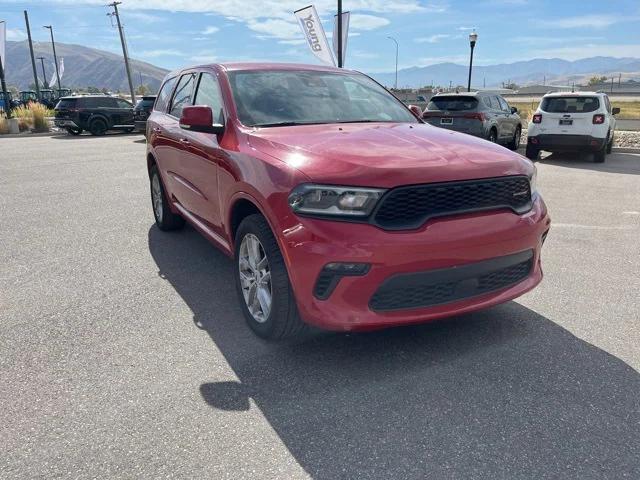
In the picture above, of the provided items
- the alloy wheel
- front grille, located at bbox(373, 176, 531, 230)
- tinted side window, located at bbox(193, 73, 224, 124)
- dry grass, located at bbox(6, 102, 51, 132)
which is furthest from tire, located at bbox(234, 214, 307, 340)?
dry grass, located at bbox(6, 102, 51, 132)

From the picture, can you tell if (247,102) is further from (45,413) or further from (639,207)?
(639,207)

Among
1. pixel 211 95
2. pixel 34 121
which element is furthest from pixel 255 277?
pixel 34 121

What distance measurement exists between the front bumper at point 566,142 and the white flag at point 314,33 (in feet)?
36.7

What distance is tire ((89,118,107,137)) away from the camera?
21.5 m

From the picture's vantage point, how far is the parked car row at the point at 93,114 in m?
20.9

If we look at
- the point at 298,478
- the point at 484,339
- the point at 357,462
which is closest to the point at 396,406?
the point at 357,462

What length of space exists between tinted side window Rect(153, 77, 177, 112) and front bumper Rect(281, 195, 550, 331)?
3.44 metres

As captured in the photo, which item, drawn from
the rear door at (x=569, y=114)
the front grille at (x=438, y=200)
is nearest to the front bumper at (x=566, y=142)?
the rear door at (x=569, y=114)

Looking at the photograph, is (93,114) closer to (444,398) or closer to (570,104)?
(570,104)

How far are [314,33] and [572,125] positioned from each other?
13.1 m

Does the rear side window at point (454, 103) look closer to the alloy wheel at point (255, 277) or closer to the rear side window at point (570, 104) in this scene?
the rear side window at point (570, 104)

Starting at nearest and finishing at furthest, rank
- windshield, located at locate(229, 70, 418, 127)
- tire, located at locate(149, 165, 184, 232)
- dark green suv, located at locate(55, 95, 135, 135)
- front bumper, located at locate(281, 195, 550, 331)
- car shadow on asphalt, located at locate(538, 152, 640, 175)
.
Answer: front bumper, located at locate(281, 195, 550, 331), windshield, located at locate(229, 70, 418, 127), tire, located at locate(149, 165, 184, 232), car shadow on asphalt, located at locate(538, 152, 640, 175), dark green suv, located at locate(55, 95, 135, 135)

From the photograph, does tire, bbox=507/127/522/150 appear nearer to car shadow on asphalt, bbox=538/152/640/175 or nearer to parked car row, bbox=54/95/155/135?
car shadow on asphalt, bbox=538/152/640/175

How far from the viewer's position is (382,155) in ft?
9.54
